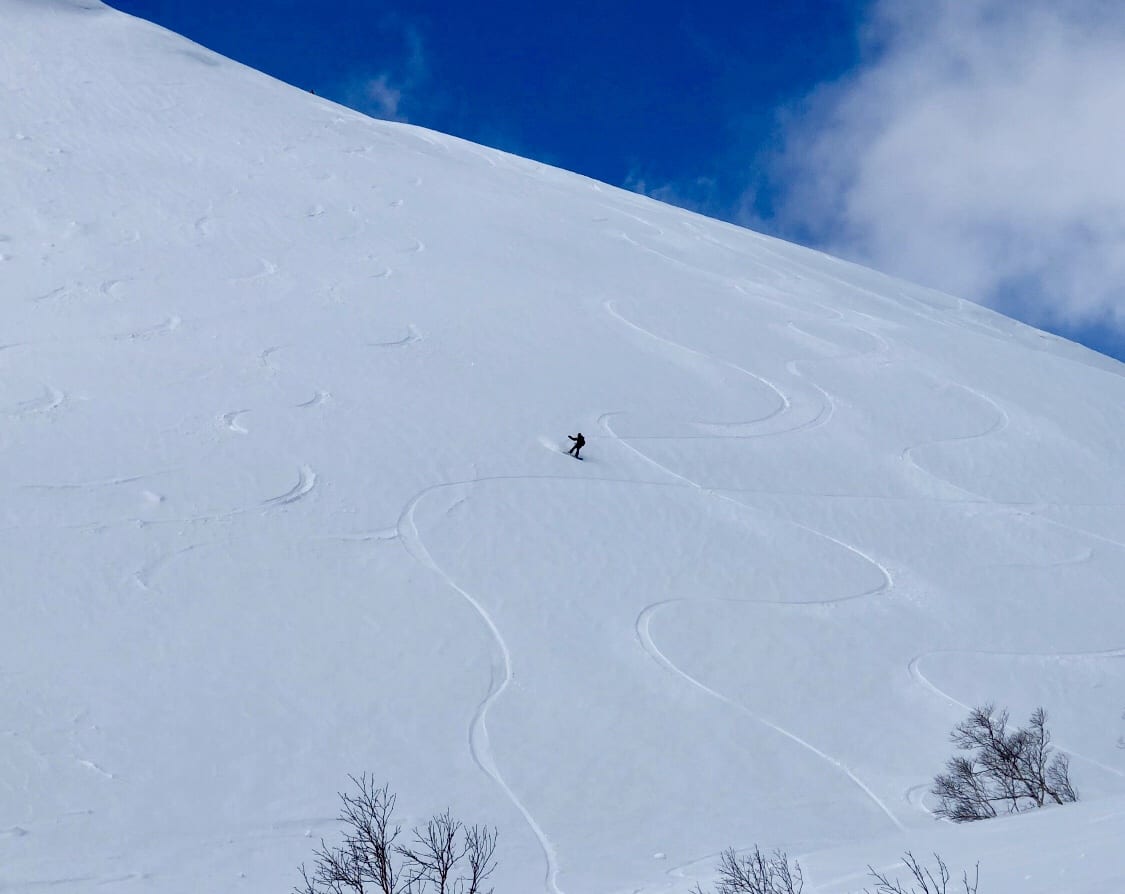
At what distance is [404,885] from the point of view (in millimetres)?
8664

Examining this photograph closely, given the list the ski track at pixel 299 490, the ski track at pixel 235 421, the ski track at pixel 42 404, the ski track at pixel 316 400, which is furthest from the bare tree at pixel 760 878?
the ski track at pixel 42 404

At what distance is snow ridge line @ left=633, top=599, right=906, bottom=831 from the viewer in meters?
11.4

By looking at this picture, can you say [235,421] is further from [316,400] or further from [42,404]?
[42,404]

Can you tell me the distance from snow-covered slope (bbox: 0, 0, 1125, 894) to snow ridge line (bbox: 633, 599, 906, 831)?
0.04 m

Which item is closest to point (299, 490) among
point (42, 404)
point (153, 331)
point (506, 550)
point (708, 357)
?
point (506, 550)

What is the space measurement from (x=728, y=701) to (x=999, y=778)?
304 centimetres

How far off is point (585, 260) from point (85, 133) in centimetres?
1490

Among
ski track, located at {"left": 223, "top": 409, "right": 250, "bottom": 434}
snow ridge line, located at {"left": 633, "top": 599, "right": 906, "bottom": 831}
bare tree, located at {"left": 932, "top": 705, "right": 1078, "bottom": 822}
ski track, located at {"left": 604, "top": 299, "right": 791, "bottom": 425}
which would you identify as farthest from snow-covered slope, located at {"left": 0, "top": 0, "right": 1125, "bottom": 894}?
bare tree, located at {"left": 932, "top": 705, "right": 1078, "bottom": 822}

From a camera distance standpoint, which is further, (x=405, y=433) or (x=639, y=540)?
(x=405, y=433)

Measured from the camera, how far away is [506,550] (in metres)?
15.3

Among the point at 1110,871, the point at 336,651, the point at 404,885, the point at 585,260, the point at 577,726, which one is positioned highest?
the point at 585,260

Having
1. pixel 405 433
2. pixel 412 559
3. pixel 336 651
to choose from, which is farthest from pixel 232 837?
pixel 405 433

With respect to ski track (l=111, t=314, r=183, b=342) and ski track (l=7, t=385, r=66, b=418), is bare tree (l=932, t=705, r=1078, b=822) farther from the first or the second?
ski track (l=111, t=314, r=183, b=342)

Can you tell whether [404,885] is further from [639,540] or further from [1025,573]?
[1025,573]
